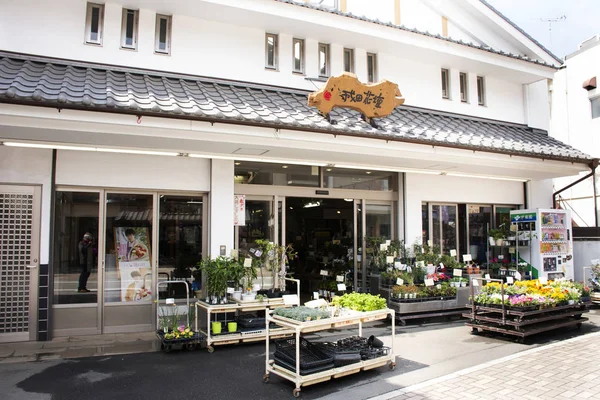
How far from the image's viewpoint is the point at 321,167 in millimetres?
10609

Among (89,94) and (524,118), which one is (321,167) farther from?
(524,118)

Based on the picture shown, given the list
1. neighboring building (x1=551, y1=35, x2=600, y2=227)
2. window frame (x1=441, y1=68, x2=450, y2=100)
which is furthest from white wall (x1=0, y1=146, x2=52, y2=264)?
neighboring building (x1=551, y1=35, x2=600, y2=227)

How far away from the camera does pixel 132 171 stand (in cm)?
867

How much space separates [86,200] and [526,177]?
11002mm

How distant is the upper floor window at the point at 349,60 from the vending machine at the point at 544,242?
19.9ft

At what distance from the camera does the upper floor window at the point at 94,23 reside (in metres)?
8.52

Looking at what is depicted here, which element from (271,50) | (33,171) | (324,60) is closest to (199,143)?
(33,171)

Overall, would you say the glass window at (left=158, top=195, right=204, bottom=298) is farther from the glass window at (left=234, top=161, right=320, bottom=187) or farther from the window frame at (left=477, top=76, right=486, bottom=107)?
the window frame at (left=477, top=76, right=486, bottom=107)

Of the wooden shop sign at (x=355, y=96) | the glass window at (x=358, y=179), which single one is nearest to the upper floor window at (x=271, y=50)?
the wooden shop sign at (x=355, y=96)

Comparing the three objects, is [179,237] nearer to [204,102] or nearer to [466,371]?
[204,102]

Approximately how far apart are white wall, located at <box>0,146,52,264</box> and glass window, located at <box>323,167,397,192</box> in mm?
5639

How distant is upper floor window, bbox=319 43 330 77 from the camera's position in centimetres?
1061

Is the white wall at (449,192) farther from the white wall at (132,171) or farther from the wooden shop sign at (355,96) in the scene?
the white wall at (132,171)

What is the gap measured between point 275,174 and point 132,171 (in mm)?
2998
